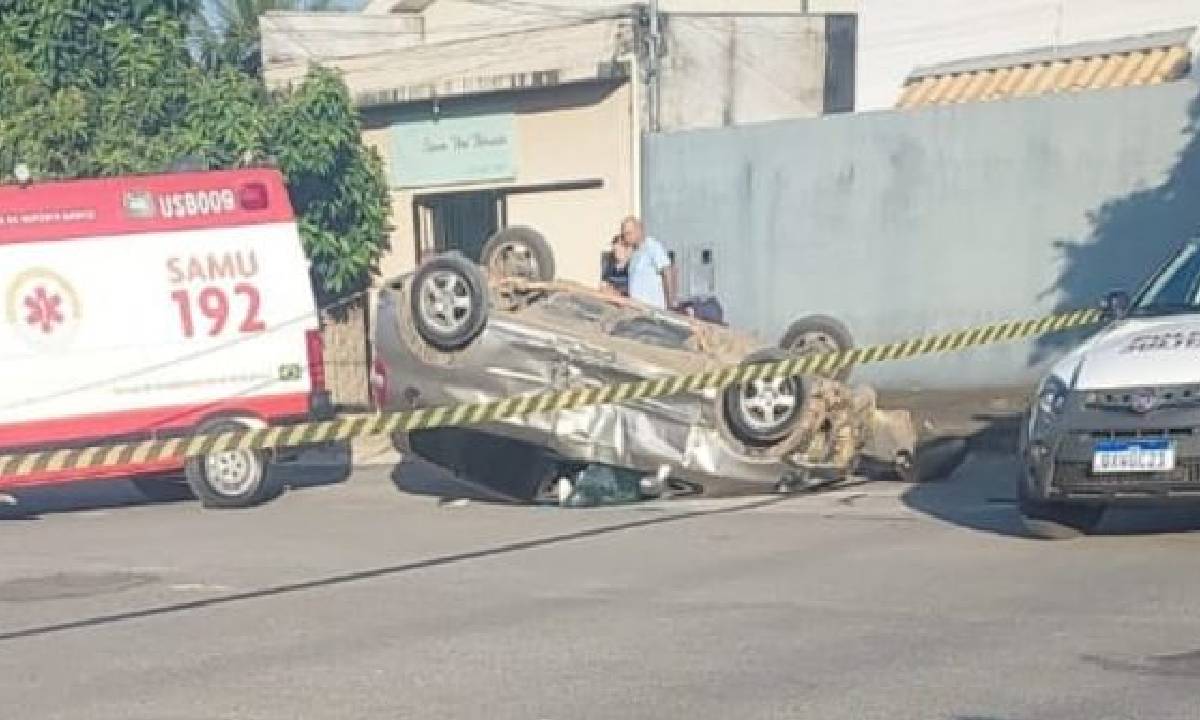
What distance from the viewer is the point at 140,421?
55.8ft

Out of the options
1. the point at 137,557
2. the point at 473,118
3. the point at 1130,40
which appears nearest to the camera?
the point at 137,557

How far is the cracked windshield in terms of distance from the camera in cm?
941

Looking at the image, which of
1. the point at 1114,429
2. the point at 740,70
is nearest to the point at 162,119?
the point at 740,70

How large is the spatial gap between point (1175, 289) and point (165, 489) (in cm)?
928

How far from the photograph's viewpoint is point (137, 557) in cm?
1388

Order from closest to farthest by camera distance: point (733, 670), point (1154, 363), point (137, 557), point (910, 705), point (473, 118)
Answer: point (910, 705), point (733, 670), point (1154, 363), point (137, 557), point (473, 118)

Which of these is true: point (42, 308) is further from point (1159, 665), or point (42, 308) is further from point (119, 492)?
point (1159, 665)

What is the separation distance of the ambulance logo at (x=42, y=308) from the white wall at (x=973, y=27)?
12216 millimetres

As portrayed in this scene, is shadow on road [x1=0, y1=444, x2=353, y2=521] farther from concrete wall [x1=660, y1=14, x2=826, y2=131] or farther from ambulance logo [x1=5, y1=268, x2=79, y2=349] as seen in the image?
concrete wall [x1=660, y1=14, x2=826, y2=131]

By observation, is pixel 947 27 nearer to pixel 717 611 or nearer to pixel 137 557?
pixel 137 557

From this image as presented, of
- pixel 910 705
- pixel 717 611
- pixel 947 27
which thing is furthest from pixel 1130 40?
pixel 910 705

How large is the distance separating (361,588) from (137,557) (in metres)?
2.68

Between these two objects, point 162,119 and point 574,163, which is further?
point 162,119

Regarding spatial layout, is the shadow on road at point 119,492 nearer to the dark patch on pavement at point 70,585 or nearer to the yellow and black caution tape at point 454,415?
the yellow and black caution tape at point 454,415
